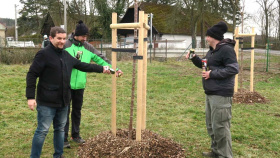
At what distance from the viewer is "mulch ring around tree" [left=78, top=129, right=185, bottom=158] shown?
3.62 m

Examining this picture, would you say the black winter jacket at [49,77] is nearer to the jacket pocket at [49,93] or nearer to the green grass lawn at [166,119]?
the jacket pocket at [49,93]

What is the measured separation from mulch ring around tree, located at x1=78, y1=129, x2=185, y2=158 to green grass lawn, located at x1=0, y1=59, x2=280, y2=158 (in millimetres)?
312

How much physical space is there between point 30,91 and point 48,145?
5.18 feet

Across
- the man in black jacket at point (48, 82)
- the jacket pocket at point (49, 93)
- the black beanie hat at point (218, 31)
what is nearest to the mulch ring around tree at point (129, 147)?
the man in black jacket at point (48, 82)

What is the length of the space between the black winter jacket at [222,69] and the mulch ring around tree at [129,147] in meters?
1.03

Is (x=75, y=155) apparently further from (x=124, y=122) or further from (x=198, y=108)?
(x=198, y=108)

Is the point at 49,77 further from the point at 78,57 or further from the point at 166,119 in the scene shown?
the point at 166,119

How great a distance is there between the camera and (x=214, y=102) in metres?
3.58

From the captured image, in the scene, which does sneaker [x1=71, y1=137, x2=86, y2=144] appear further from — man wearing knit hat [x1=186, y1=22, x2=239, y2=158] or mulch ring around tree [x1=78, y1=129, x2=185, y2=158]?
man wearing knit hat [x1=186, y1=22, x2=239, y2=158]

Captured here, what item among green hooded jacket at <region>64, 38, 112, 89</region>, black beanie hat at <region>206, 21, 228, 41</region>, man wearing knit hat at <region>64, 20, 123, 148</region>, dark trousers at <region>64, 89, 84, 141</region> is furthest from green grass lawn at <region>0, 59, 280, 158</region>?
black beanie hat at <region>206, 21, 228, 41</region>

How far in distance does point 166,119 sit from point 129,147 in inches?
97.7

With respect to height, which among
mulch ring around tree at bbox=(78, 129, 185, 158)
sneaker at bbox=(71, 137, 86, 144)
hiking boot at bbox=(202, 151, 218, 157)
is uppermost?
mulch ring around tree at bbox=(78, 129, 185, 158)

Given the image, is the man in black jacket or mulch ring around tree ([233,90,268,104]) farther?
mulch ring around tree ([233,90,268,104])

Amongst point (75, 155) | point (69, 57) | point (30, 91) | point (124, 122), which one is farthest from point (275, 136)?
point (30, 91)
